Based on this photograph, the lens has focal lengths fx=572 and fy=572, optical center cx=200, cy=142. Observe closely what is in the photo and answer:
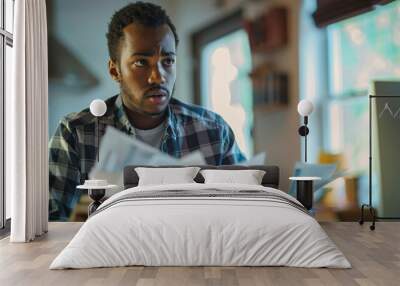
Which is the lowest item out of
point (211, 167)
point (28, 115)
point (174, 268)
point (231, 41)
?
point (174, 268)

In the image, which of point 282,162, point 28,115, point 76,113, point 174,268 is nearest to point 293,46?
point 282,162

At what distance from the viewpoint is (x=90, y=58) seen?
7.43m

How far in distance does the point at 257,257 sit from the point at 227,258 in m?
0.23

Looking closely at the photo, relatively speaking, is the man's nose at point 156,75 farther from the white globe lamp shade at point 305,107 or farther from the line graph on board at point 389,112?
the line graph on board at point 389,112

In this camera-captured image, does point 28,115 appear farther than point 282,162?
No

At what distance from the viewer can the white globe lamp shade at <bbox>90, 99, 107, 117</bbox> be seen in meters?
7.09

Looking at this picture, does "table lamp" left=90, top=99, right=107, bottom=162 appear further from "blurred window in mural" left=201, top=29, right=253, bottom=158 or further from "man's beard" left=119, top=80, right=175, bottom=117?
"blurred window in mural" left=201, top=29, right=253, bottom=158

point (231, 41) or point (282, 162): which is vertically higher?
point (231, 41)

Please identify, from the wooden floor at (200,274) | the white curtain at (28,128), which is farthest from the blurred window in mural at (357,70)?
the white curtain at (28,128)

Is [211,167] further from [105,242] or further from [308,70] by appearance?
[105,242]

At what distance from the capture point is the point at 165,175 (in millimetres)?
6789

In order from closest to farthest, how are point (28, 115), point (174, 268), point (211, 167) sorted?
point (174, 268), point (28, 115), point (211, 167)

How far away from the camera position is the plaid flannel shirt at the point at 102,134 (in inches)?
289

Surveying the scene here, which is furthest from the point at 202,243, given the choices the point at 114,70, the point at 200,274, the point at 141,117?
the point at 114,70
